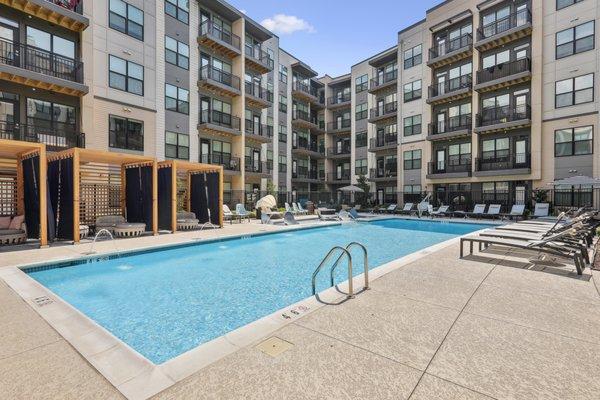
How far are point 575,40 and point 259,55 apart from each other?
931 inches

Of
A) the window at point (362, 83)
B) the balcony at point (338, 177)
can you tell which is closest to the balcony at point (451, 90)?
the window at point (362, 83)

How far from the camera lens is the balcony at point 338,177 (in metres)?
38.6

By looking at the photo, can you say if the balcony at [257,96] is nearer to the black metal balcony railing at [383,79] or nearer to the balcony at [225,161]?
the balcony at [225,161]

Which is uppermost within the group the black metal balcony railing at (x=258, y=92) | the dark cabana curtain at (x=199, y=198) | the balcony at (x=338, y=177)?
the black metal balcony railing at (x=258, y=92)

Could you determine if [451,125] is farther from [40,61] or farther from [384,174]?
[40,61]

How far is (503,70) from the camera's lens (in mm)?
23406

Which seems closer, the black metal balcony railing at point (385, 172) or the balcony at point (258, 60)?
the balcony at point (258, 60)

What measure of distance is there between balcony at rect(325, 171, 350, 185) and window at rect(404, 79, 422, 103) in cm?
1199

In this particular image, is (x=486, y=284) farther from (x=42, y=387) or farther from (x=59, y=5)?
(x=59, y=5)

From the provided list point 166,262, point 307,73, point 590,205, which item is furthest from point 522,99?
point 166,262

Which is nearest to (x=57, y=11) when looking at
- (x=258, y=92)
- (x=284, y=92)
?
(x=258, y=92)

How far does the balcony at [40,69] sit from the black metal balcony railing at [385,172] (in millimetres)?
25641

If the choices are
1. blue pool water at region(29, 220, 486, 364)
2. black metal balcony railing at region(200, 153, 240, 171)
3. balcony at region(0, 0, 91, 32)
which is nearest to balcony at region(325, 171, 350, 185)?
black metal balcony railing at region(200, 153, 240, 171)

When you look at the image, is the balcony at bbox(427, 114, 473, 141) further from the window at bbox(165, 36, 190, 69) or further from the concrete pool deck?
the concrete pool deck
